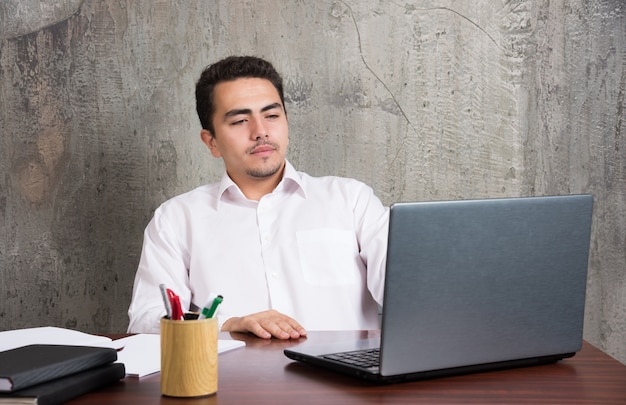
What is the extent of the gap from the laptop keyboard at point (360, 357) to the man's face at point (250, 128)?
1.07 metres

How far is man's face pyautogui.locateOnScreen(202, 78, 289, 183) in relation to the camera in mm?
2361

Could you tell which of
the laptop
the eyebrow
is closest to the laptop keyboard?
the laptop

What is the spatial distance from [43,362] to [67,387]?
6 cm

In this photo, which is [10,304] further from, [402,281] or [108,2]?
[402,281]

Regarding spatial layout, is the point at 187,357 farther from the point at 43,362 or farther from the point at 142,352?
the point at 142,352

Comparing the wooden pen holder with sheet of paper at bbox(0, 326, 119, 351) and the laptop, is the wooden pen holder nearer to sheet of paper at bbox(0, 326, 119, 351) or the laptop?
the laptop

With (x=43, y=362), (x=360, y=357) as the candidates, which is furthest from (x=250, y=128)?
(x=43, y=362)

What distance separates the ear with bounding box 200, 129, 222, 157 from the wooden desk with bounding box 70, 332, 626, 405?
3.94 feet

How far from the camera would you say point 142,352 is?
1.47 meters

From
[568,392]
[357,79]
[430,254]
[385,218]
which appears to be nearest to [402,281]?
[430,254]

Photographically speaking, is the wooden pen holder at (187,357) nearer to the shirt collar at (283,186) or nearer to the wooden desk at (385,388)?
the wooden desk at (385,388)

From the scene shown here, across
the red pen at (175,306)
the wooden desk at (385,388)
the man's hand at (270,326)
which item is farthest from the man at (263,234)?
the red pen at (175,306)

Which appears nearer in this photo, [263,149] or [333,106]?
[263,149]

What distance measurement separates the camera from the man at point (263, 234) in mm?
2266
